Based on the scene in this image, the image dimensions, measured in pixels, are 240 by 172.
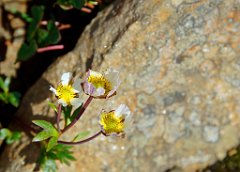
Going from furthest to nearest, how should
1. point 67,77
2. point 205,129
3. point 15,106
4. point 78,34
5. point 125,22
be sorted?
point 78,34 < point 15,106 < point 125,22 < point 205,129 < point 67,77

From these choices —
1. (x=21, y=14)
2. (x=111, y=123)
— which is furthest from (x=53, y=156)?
(x=21, y=14)

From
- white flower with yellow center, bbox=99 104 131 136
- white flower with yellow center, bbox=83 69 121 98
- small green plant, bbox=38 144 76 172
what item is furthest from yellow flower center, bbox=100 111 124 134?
small green plant, bbox=38 144 76 172

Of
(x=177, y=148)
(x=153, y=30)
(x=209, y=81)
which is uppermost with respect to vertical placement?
(x=153, y=30)

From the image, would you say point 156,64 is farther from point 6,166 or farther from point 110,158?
point 6,166

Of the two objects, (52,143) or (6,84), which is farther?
(6,84)

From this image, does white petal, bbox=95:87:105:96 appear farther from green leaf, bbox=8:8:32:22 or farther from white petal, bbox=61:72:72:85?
green leaf, bbox=8:8:32:22

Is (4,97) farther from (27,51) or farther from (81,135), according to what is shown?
(81,135)

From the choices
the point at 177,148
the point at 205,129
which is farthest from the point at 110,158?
the point at 205,129
